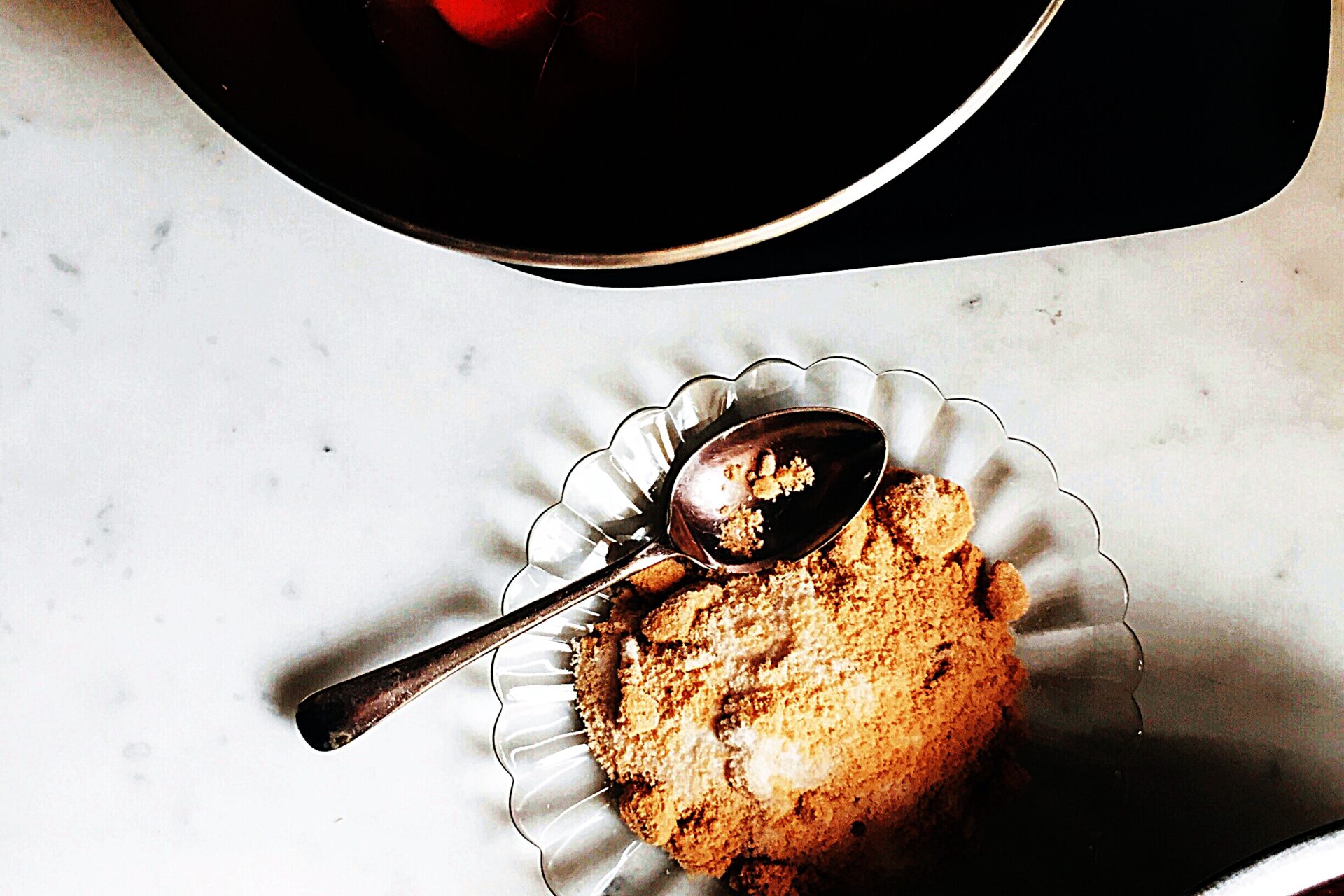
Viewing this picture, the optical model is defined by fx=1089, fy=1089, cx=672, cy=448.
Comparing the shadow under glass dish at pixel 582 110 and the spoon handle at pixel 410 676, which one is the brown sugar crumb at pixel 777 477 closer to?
the spoon handle at pixel 410 676

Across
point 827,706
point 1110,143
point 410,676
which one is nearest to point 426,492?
point 410,676

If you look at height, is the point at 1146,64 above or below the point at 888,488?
above

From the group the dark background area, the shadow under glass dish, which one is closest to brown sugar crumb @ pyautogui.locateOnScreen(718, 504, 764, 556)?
the dark background area

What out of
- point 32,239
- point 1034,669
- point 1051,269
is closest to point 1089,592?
point 1034,669

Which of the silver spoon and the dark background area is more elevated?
the dark background area

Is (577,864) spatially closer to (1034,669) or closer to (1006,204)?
(1034,669)

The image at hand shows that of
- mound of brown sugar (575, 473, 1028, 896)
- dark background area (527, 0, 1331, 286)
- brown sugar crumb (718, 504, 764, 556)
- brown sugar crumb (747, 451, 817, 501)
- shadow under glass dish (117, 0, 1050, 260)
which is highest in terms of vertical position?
shadow under glass dish (117, 0, 1050, 260)

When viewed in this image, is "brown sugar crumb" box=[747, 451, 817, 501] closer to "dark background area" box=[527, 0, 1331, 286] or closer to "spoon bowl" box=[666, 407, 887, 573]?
"spoon bowl" box=[666, 407, 887, 573]
